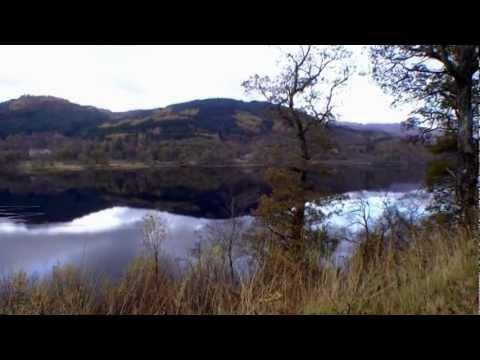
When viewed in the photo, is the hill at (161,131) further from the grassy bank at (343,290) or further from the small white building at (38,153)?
the grassy bank at (343,290)

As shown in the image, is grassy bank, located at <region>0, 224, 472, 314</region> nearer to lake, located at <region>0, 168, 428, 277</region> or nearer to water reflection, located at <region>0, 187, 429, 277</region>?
lake, located at <region>0, 168, 428, 277</region>

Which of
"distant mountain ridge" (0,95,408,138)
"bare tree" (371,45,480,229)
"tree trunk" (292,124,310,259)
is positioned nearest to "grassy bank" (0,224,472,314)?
"bare tree" (371,45,480,229)

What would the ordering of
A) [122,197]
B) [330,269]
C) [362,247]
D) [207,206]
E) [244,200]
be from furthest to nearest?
1. [122,197]
2. [207,206]
3. [244,200]
4. [362,247]
5. [330,269]

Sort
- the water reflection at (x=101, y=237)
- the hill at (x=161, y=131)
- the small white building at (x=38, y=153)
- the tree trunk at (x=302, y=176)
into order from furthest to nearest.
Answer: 1. the small white building at (x=38, y=153)
2. the hill at (x=161, y=131)
3. the water reflection at (x=101, y=237)
4. the tree trunk at (x=302, y=176)

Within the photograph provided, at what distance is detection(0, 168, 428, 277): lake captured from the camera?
48.3 ft

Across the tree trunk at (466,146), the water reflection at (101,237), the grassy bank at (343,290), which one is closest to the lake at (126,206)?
the water reflection at (101,237)

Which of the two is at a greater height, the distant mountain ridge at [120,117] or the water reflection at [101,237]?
the distant mountain ridge at [120,117]

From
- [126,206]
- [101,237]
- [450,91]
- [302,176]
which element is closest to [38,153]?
[126,206]

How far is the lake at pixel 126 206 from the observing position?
14.7 metres

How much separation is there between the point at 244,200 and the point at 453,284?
20.3 metres

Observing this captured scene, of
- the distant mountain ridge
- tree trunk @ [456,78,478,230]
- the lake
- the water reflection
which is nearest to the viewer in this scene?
tree trunk @ [456,78,478,230]
